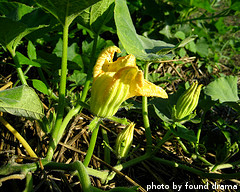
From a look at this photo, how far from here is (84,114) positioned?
1.59 metres

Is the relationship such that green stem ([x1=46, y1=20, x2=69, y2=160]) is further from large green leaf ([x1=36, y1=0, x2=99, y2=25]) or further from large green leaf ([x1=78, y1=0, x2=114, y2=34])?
large green leaf ([x1=78, y1=0, x2=114, y2=34])

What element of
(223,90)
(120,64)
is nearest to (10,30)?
(120,64)

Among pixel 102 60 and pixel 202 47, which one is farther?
pixel 202 47

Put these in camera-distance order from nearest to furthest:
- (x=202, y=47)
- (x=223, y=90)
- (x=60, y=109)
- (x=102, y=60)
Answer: (x=102, y=60), (x=60, y=109), (x=223, y=90), (x=202, y=47)

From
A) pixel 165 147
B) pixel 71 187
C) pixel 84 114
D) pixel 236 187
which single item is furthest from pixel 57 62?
pixel 236 187

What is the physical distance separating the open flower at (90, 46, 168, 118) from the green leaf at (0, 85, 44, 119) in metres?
0.24

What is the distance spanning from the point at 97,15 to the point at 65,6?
0.29 m

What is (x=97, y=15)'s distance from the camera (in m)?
1.27

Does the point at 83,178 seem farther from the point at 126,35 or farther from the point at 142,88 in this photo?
the point at 126,35

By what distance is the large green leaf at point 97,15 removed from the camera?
124cm

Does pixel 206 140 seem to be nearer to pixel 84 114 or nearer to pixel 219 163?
pixel 219 163

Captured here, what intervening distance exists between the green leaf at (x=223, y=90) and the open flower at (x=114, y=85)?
71 centimetres

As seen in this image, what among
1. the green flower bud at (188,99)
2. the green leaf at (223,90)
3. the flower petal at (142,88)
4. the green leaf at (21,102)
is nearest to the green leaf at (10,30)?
the green leaf at (21,102)

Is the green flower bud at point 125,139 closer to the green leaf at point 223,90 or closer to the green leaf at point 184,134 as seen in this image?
the green leaf at point 184,134
